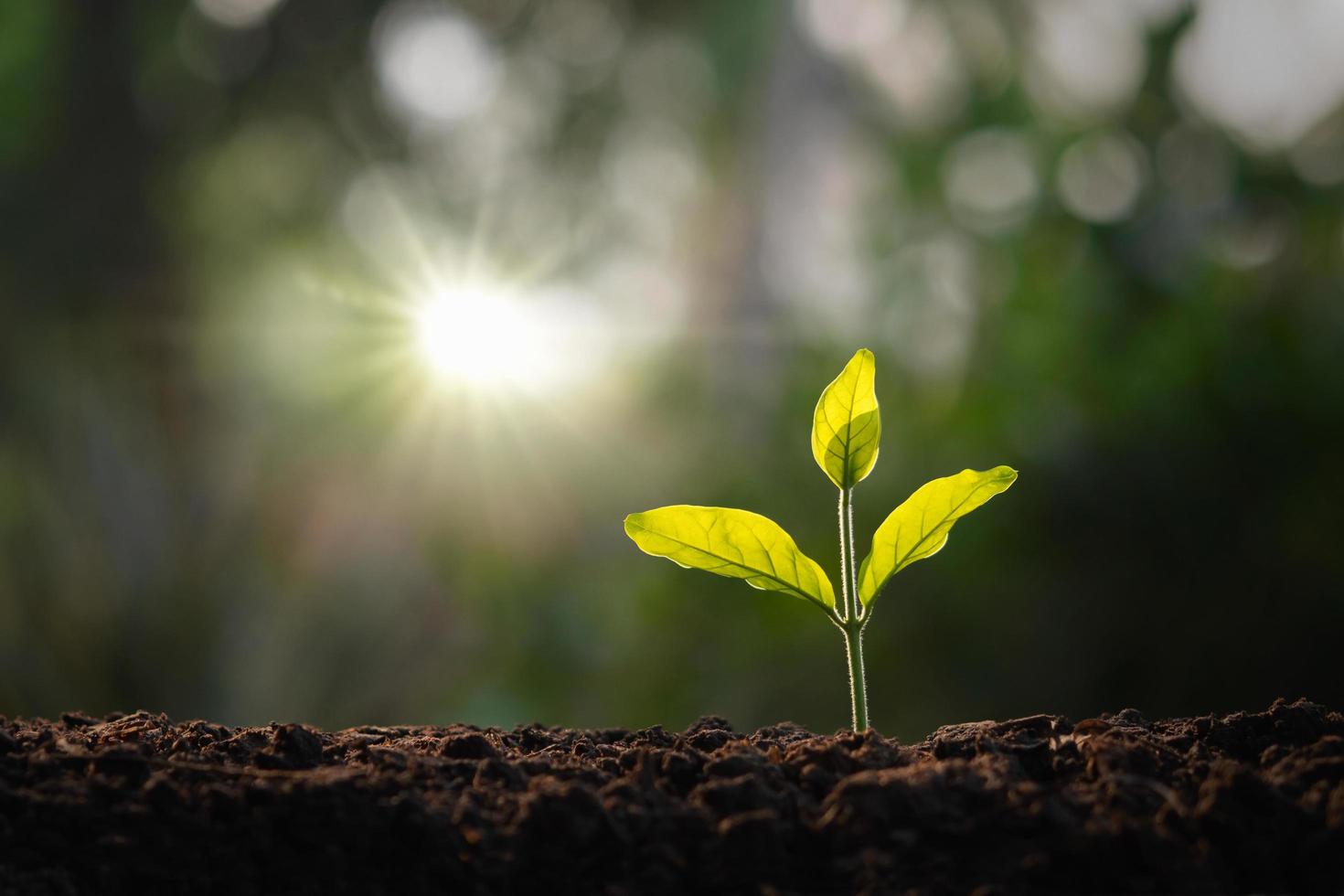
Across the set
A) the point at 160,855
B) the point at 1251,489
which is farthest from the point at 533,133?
the point at 160,855

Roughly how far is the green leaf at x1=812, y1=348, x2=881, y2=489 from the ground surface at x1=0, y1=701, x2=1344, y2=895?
0.24 m

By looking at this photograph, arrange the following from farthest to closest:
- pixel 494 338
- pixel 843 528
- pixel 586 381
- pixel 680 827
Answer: pixel 586 381
pixel 494 338
pixel 843 528
pixel 680 827

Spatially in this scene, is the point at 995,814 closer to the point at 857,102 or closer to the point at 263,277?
the point at 263,277

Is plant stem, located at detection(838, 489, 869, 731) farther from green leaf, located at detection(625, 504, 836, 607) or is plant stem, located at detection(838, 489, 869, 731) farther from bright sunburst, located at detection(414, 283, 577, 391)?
bright sunburst, located at detection(414, 283, 577, 391)

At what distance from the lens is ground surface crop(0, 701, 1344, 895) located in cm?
58

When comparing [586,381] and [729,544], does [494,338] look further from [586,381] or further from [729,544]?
[729,544]

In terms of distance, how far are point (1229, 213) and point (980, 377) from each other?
1.30 meters

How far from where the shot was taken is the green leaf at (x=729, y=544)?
2.68ft

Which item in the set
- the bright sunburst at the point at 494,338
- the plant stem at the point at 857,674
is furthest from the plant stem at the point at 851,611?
the bright sunburst at the point at 494,338

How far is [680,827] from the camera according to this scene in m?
0.62

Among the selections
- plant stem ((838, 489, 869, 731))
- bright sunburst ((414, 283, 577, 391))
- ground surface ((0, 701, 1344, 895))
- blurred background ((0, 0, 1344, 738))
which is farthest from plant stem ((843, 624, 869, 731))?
bright sunburst ((414, 283, 577, 391))

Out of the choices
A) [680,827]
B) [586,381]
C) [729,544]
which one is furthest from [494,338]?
[680,827]

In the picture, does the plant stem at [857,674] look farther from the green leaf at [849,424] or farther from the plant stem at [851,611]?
the green leaf at [849,424]

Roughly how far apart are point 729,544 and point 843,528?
95 millimetres
